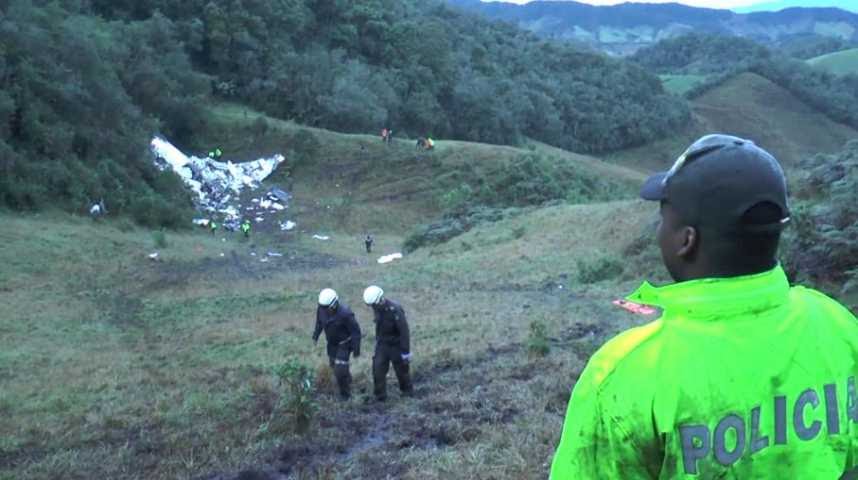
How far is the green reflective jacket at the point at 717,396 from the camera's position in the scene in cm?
174

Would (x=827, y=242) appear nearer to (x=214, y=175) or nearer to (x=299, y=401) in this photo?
(x=299, y=401)

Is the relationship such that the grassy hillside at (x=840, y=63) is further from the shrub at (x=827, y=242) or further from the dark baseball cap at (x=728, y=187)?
the dark baseball cap at (x=728, y=187)

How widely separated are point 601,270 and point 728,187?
1809cm

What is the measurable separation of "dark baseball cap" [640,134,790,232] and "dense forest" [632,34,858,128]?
101027mm

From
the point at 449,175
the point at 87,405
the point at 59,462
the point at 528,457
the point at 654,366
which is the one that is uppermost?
the point at 654,366

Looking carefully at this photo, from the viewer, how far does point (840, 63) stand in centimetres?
11725

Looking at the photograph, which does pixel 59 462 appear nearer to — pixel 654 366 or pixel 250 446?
pixel 250 446

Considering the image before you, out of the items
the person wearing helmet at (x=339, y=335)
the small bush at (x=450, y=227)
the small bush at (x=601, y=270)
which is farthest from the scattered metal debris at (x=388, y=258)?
the person wearing helmet at (x=339, y=335)

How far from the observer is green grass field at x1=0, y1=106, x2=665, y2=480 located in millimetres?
7590

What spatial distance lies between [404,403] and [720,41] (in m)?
138

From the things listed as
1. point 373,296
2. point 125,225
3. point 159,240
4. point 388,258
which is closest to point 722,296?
point 373,296

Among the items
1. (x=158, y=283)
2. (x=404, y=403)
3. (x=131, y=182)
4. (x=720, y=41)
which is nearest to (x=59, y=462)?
(x=404, y=403)

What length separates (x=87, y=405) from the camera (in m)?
10.6

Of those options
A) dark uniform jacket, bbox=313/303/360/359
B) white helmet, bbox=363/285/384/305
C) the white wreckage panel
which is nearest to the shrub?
white helmet, bbox=363/285/384/305
